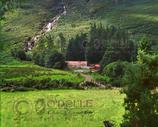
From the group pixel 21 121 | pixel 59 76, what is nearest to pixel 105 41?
pixel 59 76

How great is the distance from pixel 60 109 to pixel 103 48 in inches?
3296

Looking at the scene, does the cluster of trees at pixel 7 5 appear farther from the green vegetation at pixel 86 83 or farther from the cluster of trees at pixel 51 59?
the cluster of trees at pixel 51 59

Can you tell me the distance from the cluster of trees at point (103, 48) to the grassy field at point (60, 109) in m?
48.4

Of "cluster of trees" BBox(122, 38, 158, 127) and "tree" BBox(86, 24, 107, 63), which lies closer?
"cluster of trees" BBox(122, 38, 158, 127)

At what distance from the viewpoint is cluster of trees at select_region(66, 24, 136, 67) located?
142m

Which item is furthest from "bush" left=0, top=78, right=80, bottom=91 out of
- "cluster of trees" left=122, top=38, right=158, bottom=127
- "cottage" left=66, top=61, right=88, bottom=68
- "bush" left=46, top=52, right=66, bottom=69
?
A: "cluster of trees" left=122, top=38, right=158, bottom=127

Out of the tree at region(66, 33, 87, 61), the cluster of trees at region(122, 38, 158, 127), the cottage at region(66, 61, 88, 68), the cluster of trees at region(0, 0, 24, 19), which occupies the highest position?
the cluster of trees at region(0, 0, 24, 19)

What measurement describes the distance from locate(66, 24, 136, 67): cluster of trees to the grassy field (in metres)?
48.4

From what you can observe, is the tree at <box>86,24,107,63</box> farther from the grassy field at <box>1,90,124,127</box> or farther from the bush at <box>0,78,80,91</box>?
the grassy field at <box>1,90,124,127</box>

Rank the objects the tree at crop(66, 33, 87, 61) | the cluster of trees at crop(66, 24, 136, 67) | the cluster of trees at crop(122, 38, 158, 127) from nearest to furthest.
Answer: the cluster of trees at crop(122, 38, 158, 127), the cluster of trees at crop(66, 24, 136, 67), the tree at crop(66, 33, 87, 61)

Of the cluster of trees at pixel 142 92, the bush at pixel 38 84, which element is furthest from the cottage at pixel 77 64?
the cluster of trees at pixel 142 92

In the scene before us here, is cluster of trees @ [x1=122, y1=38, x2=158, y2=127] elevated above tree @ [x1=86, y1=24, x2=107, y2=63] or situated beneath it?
elevated above

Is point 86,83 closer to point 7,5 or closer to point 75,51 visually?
point 75,51

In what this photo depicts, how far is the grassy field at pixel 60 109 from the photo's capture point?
61581 millimetres
